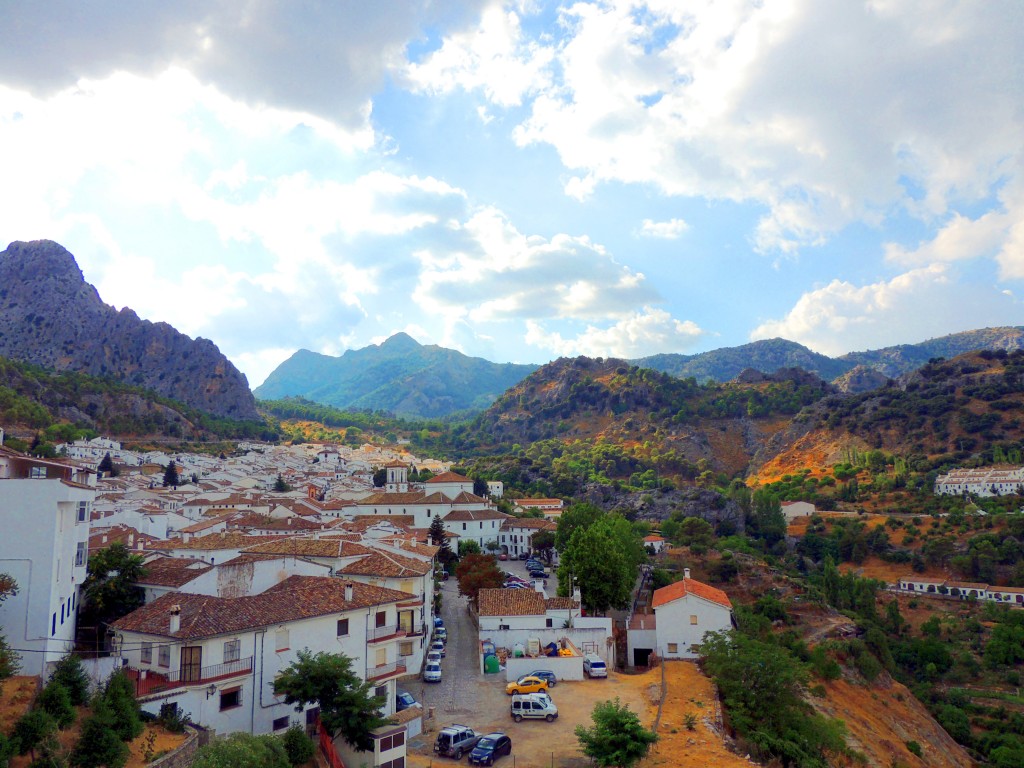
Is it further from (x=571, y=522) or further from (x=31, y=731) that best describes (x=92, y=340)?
(x=31, y=731)

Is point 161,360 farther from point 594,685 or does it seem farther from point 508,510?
point 594,685

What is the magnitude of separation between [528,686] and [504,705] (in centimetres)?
145

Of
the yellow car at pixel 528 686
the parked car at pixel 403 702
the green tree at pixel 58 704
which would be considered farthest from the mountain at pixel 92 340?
the green tree at pixel 58 704

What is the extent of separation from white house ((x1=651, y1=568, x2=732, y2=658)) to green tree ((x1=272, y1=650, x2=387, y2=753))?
710 inches

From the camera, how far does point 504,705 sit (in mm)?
23875

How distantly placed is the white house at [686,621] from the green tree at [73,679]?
2400cm

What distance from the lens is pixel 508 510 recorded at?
74438mm

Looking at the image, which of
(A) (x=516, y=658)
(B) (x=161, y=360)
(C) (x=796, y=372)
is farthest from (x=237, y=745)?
(B) (x=161, y=360)

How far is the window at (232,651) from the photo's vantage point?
18641 mm

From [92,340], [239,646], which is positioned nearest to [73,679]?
[239,646]

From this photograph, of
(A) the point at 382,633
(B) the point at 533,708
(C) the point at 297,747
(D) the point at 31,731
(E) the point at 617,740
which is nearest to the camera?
(D) the point at 31,731

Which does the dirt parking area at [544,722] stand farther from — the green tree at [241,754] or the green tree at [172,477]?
the green tree at [172,477]

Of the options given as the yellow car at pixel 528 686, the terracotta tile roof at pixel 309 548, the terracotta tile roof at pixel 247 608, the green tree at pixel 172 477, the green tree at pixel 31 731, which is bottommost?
the yellow car at pixel 528 686

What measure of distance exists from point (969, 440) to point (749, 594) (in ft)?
220
